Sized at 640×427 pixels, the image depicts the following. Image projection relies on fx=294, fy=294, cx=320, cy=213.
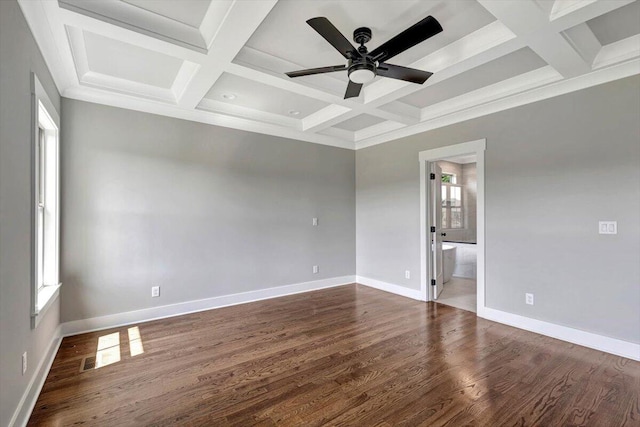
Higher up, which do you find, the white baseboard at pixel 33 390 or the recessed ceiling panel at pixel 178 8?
the recessed ceiling panel at pixel 178 8

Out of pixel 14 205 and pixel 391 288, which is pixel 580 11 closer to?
pixel 14 205

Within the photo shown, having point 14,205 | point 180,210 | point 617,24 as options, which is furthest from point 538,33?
point 180,210

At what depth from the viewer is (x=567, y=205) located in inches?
121

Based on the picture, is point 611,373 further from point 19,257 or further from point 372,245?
point 19,257

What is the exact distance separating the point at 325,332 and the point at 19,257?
266 centimetres

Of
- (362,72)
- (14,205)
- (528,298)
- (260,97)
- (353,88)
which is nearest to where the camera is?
(14,205)

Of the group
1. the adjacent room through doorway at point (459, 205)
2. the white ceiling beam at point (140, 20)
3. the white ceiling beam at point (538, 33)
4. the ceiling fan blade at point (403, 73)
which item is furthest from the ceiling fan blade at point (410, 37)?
the adjacent room through doorway at point (459, 205)

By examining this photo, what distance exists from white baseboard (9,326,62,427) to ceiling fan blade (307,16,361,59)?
9.70 feet

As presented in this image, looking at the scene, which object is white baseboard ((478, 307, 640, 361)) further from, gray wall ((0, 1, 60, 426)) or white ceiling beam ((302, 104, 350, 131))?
gray wall ((0, 1, 60, 426))

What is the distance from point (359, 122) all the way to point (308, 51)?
220 centimetres

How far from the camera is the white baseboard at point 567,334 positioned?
271cm

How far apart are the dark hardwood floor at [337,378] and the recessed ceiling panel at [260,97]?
2.85 m

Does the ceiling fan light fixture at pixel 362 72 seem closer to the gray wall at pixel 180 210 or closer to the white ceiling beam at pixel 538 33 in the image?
the white ceiling beam at pixel 538 33

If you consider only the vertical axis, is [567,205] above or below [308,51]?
below
